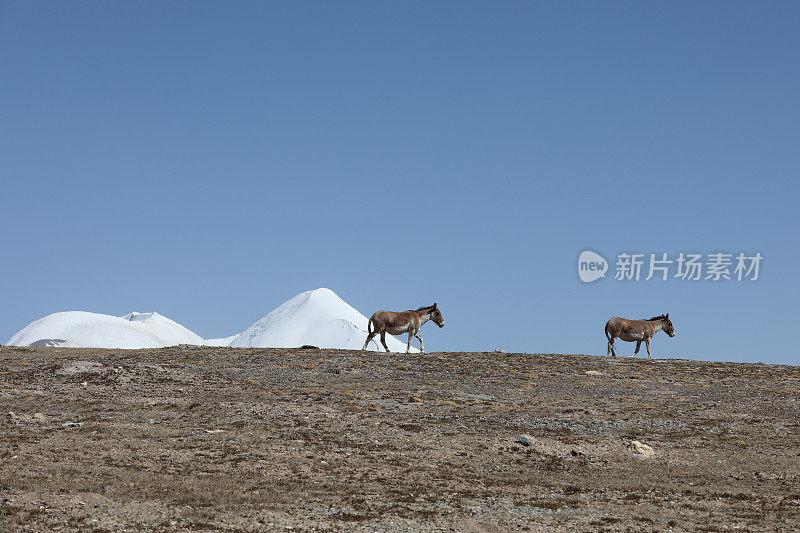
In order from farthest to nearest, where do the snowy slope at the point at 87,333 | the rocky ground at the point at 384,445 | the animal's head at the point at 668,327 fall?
the snowy slope at the point at 87,333, the animal's head at the point at 668,327, the rocky ground at the point at 384,445

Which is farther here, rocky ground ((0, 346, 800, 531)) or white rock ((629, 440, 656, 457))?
white rock ((629, 440, 656, 457))

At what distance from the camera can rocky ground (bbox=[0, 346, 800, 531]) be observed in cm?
1574

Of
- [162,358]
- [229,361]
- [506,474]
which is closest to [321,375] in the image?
[229,361]

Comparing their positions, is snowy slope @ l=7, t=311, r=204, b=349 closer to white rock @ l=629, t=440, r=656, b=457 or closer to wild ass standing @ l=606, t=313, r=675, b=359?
wild ass standing @ l=606, t=313, r=675, b=359

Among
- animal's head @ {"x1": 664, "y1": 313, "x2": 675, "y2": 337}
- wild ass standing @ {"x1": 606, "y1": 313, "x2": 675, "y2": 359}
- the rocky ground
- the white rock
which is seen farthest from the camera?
animal's head @ {"x1": 664, "y1": 313, "x2": 675, "y2": 337}

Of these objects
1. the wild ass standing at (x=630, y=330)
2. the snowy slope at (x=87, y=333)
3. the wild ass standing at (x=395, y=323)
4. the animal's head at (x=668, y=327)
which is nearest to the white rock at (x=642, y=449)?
the wild ass standing at (x=395, y=323)

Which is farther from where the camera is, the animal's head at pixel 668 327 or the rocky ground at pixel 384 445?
the animal's head at pixel 668 327

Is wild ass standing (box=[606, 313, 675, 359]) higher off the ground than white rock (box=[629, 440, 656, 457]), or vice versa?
wild ass standing (box=[606, 313, 675, 359])

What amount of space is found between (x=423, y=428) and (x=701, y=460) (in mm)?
8302

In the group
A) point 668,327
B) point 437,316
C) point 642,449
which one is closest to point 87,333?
point 437,316

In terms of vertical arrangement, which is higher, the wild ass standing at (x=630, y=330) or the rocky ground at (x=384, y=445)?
the wild ass standing at (x=630, y=330)

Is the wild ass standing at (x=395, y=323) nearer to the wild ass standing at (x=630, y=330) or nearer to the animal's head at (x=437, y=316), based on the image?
the animal's head at (x=437, y=316)

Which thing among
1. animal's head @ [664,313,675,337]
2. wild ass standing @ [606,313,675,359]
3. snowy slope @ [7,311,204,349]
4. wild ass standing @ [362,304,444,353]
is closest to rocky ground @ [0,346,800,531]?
wild ass standing @ [362,304,444,353]

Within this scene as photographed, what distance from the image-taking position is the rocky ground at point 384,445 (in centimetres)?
1574
